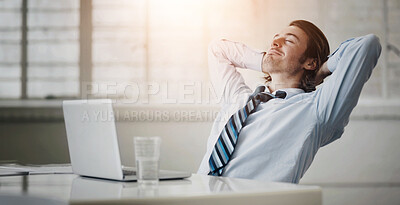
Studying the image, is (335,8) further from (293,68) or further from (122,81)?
(122,81)

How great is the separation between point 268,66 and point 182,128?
0.68 meters

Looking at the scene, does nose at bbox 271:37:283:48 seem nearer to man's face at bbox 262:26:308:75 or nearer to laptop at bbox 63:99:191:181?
man's face at bbox 262:26:308:75

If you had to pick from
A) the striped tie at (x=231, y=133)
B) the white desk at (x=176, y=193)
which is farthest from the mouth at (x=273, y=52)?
the white desk at (x=176, y=193)

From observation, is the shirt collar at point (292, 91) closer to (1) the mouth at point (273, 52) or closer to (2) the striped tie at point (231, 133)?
(2) the striped tie at point (231, 133)

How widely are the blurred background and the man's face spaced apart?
9 cm

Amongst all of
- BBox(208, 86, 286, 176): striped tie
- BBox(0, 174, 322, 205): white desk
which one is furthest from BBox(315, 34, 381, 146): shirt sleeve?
BBox(0, 174, 322, 205): white desk

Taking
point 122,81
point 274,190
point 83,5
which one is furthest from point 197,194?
point 83,5

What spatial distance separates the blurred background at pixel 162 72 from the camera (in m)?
3.19

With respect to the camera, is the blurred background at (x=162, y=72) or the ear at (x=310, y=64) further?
the blurred background at (x=162, y=72)

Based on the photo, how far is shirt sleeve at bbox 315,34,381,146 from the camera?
2594mm

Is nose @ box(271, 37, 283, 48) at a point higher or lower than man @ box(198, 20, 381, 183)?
higher

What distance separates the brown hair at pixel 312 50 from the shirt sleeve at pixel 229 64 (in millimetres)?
164

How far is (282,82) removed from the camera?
2963 millimetres

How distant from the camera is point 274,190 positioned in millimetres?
1037
